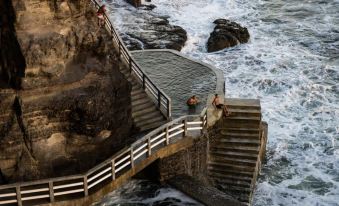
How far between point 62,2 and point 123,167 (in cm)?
551

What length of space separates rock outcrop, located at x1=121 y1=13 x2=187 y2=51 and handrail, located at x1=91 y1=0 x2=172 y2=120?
43.1ft

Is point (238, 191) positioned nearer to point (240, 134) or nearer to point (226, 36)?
point (240, 134)

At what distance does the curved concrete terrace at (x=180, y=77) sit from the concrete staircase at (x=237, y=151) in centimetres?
127

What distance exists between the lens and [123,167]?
16375 millimetres

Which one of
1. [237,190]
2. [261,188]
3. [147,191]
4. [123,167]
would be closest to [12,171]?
[123,167]

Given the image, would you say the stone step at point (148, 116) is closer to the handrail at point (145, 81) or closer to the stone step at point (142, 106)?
the handrail at point (145, 81)

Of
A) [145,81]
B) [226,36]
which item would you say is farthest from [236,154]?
[226,36]

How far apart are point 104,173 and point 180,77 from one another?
349 inches

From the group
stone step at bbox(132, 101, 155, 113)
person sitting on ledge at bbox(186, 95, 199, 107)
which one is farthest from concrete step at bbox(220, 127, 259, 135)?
stone step at bbox(132, 101, 155, 113)

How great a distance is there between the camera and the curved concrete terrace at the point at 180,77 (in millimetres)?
21281

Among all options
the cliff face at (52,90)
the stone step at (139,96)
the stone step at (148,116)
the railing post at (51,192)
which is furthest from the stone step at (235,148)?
the railing post at (51,192)

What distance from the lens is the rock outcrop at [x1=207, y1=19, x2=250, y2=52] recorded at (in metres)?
36.1

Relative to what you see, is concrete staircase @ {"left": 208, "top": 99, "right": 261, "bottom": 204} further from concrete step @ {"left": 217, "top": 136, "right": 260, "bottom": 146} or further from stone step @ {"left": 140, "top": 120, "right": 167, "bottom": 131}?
stone step @ {"left": 140, "top": 120, "right": 167, "bottom": 131}

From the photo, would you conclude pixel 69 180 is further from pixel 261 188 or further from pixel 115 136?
pixel 261 188
